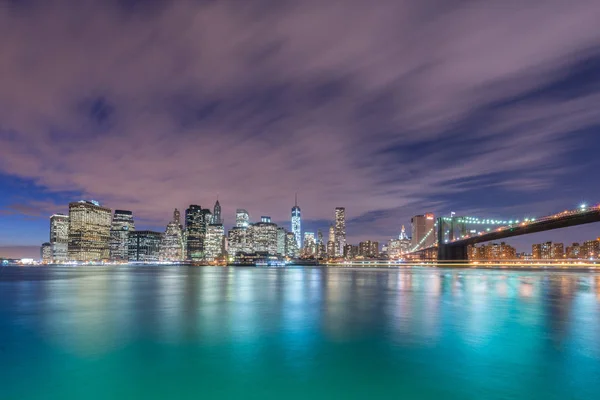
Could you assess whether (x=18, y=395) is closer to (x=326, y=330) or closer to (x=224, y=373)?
(x=224, y=373)

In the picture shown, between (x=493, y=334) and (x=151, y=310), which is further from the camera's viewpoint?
(x=151, y=310)

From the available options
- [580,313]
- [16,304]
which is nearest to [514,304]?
[580,313]

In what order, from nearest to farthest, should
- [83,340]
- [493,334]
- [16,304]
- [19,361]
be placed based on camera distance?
[19,361] < [83,340] < [493,334] < [16,304]

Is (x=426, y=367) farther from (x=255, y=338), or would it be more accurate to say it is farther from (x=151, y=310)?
(x=151, y=310)

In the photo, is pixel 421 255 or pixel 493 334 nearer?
pixel 493 334

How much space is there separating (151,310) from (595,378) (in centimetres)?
2337

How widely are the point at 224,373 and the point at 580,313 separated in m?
22.6

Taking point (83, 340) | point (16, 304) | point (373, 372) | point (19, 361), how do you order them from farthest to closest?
point (16, 304), point (83, 340), point (19, 361), point (373, 372)

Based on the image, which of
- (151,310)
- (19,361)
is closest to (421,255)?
(151,310)

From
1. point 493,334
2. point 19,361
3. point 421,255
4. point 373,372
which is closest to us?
point 373,372

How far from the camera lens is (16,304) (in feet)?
101

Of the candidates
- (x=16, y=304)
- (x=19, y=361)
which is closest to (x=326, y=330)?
(x=19, y=361)

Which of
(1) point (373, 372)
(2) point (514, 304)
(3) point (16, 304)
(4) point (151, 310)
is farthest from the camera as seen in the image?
(3) point (16, 304)

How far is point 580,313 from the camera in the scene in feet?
78.0
